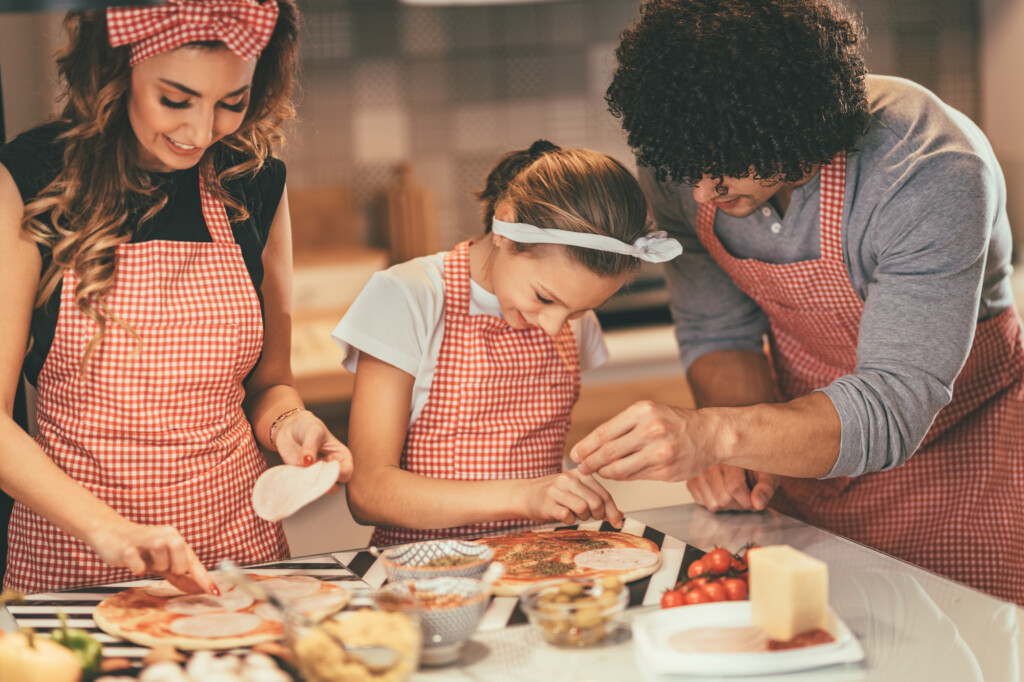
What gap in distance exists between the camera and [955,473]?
1731 millimetres

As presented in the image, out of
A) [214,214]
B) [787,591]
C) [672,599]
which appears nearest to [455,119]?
[214,214]

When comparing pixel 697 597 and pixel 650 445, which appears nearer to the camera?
pixel 697 597

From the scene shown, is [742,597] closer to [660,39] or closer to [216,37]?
[660,39]

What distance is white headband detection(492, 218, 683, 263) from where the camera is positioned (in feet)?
4.84

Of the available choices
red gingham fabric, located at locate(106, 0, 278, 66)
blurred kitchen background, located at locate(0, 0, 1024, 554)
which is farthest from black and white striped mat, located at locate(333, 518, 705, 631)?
blurred kitchen background, located at locate(0, 0, 1024, 554)

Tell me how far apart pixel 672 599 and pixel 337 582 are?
41cm

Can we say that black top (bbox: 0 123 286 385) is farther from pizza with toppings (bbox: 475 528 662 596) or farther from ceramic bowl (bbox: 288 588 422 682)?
ceramic bowl (bbox: 288 588 422 682)

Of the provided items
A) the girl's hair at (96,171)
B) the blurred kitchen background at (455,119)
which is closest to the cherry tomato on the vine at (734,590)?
the girl's hair at (96,171)

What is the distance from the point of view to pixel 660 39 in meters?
1.38

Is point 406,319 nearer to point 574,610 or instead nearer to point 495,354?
point 495,354

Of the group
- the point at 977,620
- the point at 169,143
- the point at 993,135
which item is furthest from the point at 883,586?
the point at 993,135

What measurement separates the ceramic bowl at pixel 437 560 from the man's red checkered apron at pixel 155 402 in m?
0.32

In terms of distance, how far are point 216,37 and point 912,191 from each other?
0.93 m

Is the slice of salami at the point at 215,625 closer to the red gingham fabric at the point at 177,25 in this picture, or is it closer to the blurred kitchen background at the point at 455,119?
the red gingham fabric at the point at 177,25
